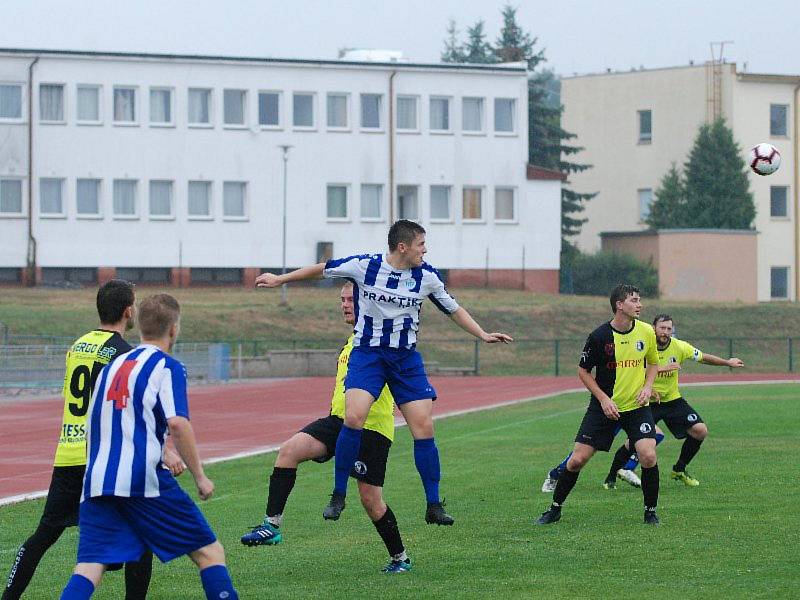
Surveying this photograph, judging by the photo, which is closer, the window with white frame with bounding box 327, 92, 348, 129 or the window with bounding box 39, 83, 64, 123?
the window with bounding box 39, 83, 64, 123

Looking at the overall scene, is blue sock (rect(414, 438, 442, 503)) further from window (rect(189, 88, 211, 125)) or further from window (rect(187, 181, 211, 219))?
window (rect(189, 88, 211, 125))

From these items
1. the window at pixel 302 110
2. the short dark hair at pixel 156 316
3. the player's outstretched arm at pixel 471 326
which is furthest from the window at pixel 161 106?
the short dark hair at pixel 156 316

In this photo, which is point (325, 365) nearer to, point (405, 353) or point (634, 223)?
point (405, 353)

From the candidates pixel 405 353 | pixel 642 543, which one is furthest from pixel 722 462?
pixel 405 353

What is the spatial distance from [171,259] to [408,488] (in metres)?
46.4

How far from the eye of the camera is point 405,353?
32.9 ft

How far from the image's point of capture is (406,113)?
209ft

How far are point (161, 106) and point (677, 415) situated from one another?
1877 inches

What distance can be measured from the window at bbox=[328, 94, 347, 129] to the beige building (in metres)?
23.1

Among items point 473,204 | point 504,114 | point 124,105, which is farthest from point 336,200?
point 124,105

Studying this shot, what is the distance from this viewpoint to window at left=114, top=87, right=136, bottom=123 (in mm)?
60156

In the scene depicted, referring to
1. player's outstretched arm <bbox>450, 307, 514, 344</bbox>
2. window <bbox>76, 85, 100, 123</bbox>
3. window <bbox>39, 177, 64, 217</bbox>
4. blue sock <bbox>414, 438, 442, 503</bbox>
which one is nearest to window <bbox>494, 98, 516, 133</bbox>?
window <bbox>76, 85, 100, 123</bbox>

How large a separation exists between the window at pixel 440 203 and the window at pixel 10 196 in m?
17.8

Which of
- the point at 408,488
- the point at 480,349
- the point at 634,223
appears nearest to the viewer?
the point at 408,488
